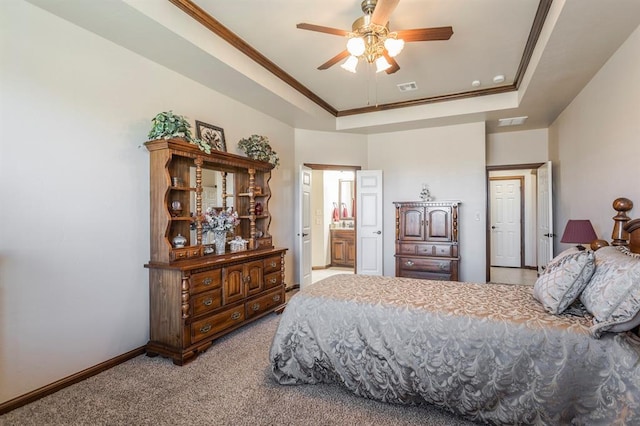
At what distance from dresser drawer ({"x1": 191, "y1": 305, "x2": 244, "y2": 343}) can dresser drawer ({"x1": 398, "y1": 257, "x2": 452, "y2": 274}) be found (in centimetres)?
270

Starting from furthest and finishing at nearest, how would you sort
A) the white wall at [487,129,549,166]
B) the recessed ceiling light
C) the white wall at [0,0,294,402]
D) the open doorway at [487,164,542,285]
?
the open doorway at [487,164,542,285]
the white wall at [487,129,549,166]
the recessed ceiling light
the white wall at [0,0,294,402]

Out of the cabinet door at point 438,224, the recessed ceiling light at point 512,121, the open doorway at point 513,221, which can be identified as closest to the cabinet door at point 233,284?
the cabinet door at point 438,224

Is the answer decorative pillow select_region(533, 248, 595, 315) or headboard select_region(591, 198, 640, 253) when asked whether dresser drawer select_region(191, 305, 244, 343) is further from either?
headboard select_region(591, 198, 640, 253)

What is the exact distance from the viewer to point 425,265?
493 cm

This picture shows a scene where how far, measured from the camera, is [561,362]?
5.37 ft

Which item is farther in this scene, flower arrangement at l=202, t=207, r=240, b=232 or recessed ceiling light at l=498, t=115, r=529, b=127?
recessed ceiling light at l=498, t=115, r=529, b=127

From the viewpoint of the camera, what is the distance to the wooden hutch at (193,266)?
2775 millimetres

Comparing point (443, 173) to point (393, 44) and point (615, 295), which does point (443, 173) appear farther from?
point (615, 295)

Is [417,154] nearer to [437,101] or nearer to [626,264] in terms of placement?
[437,101]

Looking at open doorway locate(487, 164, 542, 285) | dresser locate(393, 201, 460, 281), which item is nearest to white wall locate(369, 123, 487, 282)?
dresser locate(393, 201, 460, 281)

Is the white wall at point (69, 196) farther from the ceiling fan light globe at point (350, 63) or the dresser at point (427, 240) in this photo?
the dresser at point (427, 240)

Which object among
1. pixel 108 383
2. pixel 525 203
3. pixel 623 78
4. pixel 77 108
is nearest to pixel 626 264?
pixel 623 78

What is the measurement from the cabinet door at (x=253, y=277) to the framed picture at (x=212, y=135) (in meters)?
1.31

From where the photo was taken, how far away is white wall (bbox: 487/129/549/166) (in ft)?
17.7
